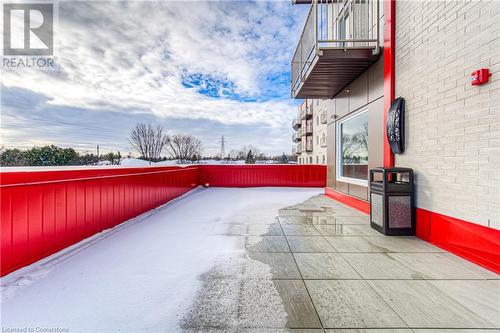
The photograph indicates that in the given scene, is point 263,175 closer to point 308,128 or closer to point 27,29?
point 27,29

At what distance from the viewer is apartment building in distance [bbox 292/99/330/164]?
87.4ft

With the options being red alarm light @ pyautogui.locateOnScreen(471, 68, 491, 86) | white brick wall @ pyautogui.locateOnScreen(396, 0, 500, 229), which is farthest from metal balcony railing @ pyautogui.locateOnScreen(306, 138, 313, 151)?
red alarm light @ pyautogui.locateOnScreen(471, 68, 491, 86)

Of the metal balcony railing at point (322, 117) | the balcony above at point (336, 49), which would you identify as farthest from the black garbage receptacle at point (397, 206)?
the metal balcony railing at point (322, 117)

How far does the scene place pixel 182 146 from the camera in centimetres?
3309

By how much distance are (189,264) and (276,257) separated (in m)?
1.21

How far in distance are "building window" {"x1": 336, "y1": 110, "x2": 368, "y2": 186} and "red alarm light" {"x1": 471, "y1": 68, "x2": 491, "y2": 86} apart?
125 inches

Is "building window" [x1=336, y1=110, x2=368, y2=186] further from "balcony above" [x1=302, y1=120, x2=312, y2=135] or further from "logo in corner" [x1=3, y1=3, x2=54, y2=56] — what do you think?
"balcony above" [x1=302, y1=120, x2=312, y2=135]

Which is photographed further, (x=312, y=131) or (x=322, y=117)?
(x=312, y=131)

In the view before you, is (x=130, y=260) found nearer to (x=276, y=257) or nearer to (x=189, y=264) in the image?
(x=189, y=264)

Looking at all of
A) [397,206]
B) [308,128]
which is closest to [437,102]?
[397,206]

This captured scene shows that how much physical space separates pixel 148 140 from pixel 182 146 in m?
5.74

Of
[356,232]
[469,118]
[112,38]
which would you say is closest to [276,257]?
[356,232]

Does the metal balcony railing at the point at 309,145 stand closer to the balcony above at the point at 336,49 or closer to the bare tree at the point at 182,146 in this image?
the bare tree at the point at 182,146

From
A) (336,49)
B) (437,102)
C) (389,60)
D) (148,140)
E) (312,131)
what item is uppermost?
(312,131)
